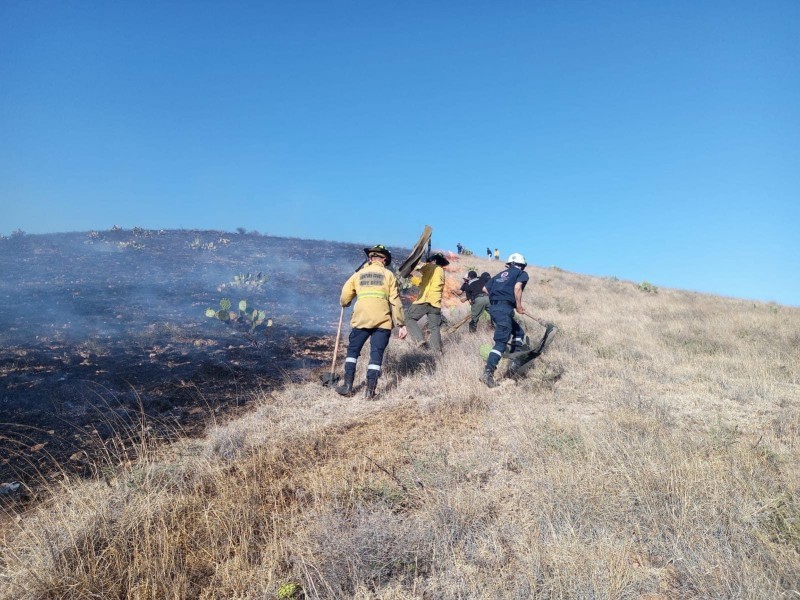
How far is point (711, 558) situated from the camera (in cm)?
219

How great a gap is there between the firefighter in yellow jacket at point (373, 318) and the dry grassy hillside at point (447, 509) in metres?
0.57

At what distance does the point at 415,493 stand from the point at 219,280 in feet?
39.2

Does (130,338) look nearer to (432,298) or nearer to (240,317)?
(240,317)

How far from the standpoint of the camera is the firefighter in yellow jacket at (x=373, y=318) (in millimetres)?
5719

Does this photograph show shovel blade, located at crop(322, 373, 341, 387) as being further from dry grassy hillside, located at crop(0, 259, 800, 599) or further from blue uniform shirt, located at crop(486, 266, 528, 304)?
blue uniform shirt, located at crop(486, 266, 528, 304)

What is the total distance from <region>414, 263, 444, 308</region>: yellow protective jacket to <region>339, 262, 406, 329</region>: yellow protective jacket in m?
2.06

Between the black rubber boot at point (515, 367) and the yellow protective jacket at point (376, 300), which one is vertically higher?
the yellow protective jacket at point (376, 300)

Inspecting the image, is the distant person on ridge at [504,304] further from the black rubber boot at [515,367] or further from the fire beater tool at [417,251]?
the fire beater tool at [417,251]

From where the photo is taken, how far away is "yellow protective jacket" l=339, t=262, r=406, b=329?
5.73 meters

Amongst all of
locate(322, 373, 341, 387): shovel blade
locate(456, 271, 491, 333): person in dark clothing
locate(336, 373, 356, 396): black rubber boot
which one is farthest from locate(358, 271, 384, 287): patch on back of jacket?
locate(456, 271, 491, 333): person in dark clothing

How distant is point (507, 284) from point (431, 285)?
180cm

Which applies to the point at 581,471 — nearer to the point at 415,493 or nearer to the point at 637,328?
the point at 415,493

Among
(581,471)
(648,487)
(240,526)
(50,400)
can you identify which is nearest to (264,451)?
(240,526)

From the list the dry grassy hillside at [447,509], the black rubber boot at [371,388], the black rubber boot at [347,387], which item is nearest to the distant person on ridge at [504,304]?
the dry grassy hillside at [447,509]
